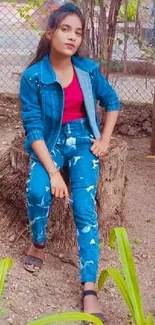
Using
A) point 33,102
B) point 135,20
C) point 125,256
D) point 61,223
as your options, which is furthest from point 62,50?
point 135,20

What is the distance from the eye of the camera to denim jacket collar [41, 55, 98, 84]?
352 centimetres

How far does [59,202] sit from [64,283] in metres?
0.44

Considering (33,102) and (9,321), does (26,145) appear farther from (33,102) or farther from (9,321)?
(9,321)

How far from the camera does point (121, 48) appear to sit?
699cm

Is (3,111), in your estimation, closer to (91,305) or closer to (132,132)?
(132,132)

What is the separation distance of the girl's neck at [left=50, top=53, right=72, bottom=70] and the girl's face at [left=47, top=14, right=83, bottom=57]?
57mm

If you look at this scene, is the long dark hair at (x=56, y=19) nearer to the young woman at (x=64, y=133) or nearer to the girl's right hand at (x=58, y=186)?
the young woman at (x=64, y=133)

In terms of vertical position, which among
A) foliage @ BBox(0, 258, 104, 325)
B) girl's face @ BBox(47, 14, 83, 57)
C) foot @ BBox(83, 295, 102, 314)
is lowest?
foliage @ BBox(0, 258, 104, 325)

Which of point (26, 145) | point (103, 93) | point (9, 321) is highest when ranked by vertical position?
point (103, 93)

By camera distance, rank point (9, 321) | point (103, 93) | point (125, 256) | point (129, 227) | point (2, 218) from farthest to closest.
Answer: point (129, 227) < point (2, 218) < point (103, 93) < point (9, 321) < point (125, 256)

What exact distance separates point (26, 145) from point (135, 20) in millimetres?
2831

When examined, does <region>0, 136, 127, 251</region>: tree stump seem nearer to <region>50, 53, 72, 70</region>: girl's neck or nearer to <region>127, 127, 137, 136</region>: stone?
<region>50, 53, 72, 70</region>: girl's neck

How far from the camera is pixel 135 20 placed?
6070 mm

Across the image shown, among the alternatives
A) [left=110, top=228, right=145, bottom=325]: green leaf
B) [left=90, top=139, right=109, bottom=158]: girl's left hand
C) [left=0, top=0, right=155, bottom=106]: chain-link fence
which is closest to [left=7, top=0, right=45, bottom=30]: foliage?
[left=0, top=0, right=155, bottom=106]: chain-link fence
